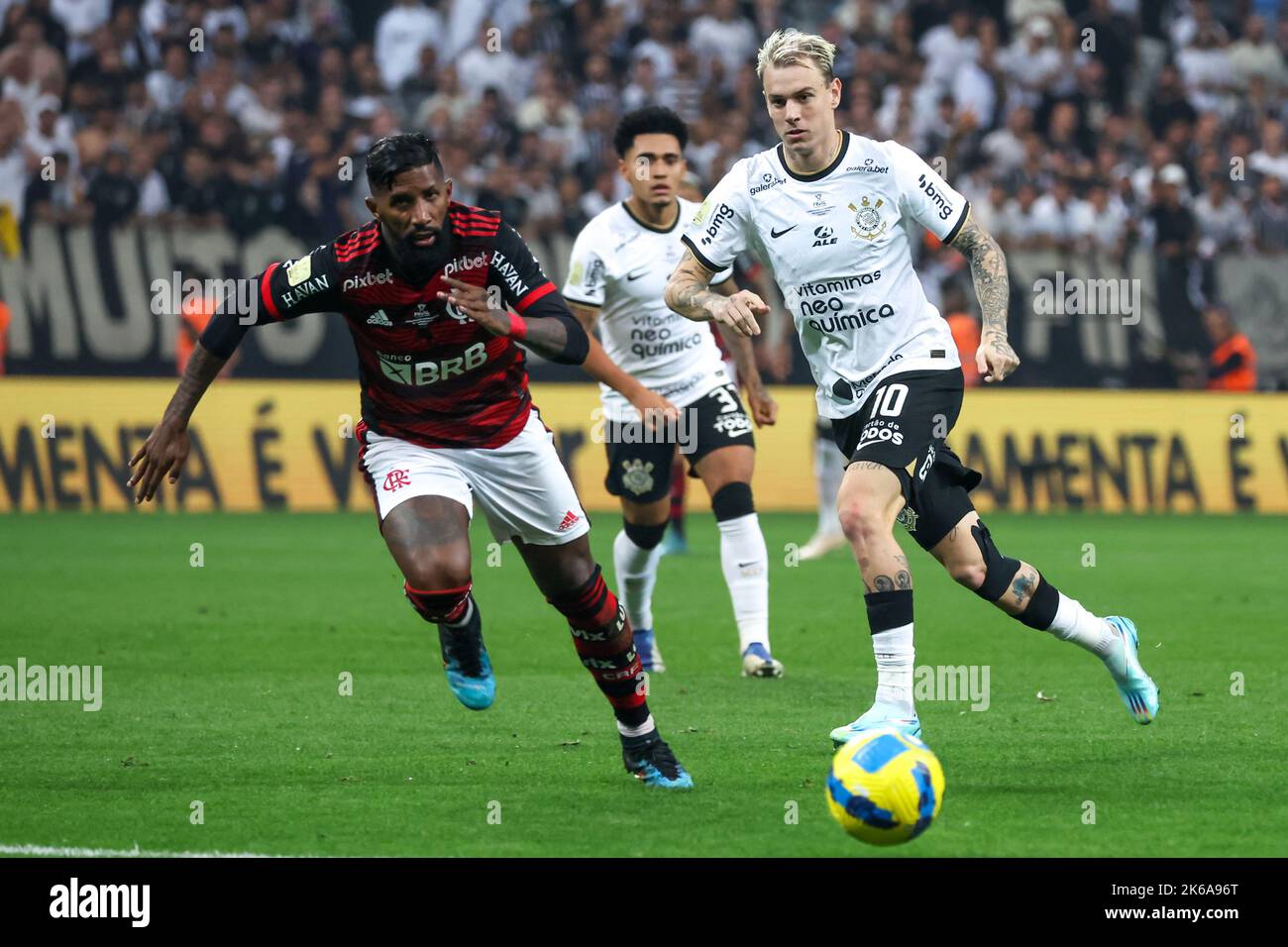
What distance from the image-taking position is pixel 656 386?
10.2 metres

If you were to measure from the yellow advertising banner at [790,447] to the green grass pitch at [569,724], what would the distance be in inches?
170

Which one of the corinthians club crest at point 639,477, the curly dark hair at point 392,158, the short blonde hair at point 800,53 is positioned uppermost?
the short blonde hair at point 800,53

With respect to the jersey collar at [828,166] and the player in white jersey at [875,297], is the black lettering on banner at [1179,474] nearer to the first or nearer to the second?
the player in white jersey at [875,297]

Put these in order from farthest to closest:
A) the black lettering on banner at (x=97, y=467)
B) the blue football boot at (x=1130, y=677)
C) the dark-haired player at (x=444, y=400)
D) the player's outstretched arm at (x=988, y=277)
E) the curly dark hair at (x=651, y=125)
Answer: the black lettering on banner at (x=97, y=467) → the curly dark hair at (x=651, y=125) → the blue football boot at (x=1130, y=677) → the player's outstretched arm at (x=988, y=277) → the dark-haired player at (x=444, y=400)

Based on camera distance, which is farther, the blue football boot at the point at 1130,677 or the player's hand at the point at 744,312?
the blue football boot at the point at 1130,677

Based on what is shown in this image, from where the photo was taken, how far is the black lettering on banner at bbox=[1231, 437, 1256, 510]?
18719mm

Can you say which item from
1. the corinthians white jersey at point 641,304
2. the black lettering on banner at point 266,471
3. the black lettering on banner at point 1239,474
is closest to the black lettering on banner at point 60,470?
the black lettering on banner at point 266,471

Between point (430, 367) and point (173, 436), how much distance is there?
944mm

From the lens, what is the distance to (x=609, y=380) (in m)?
6.69

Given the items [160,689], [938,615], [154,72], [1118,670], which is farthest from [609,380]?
[154,72]

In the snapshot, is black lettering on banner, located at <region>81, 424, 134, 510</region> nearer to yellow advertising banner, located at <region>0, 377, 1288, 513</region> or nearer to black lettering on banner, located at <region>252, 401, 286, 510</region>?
yellow advertising banner, located at <region>0, 377, 1288, 513</region>

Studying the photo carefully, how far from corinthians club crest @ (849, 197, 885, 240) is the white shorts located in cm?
147

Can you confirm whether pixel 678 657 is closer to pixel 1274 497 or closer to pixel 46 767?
pixel 46 767

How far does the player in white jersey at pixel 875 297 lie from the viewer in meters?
7.19
